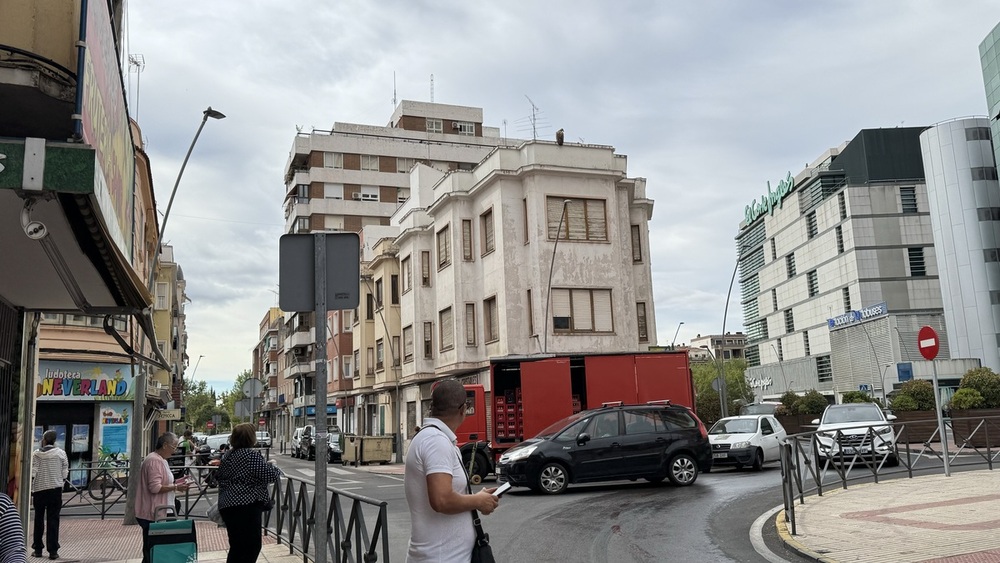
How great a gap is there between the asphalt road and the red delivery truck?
325 centimetres

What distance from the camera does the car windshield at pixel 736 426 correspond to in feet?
71.6

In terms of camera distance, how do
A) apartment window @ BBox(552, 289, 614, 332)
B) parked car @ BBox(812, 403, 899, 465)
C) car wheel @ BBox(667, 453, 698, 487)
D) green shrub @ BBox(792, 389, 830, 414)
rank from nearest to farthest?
parked car @ BBox(812, 403, 899, 465) → car wheel @ BBox(667, 453, 698, 487) → apartment window @ BBox(552, 289, 614, 332) → green shrub @ BBox(792, 389, 830, 414)

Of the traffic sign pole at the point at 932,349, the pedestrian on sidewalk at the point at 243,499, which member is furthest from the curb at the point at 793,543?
the pedestrian on sidewalk at the point at 243,499

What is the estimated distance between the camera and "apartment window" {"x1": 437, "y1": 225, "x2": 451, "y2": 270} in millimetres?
35094

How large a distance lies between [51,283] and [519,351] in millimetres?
23224

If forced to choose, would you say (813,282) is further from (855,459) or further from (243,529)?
(243,529)

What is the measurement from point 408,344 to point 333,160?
28.6 metres

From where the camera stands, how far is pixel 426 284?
3800 centimetres

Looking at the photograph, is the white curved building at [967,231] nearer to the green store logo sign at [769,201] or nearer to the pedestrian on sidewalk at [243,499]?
the green store logo sign at [769,201]

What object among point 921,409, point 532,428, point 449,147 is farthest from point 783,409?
point 449,147

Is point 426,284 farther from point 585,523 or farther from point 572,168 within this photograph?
point 585,523

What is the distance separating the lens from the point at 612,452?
54.6 feet

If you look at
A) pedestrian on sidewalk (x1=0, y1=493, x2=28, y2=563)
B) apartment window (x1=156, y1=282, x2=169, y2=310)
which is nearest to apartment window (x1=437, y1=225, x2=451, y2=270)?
apartment window (x1=156, y1=282, x2=169, y2=310)

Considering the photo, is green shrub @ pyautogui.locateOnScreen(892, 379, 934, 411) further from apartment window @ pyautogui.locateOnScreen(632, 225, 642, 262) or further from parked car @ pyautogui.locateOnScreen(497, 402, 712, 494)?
parked car @ pyautogui.locateOnScreen(497, 402, 712, 494)
